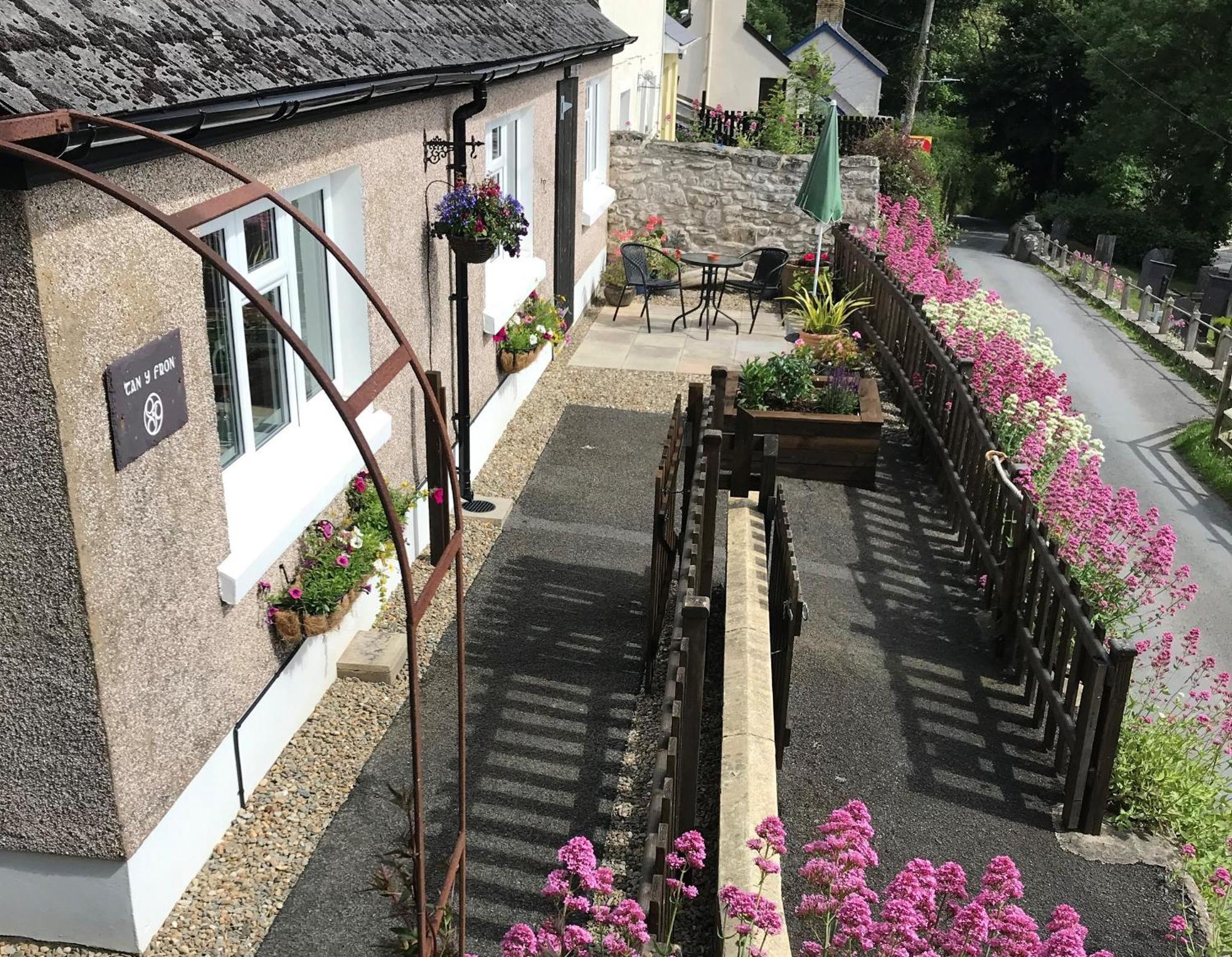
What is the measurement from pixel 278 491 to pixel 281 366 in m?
0.68

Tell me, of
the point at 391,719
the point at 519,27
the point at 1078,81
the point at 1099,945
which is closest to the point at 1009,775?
the point at 1099,945

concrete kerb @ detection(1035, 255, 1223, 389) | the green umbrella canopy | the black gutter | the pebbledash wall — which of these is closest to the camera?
the black gutter

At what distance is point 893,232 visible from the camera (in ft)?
45.5

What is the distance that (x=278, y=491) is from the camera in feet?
16.3

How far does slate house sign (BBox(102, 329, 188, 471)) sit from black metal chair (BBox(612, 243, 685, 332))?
9.48 meters

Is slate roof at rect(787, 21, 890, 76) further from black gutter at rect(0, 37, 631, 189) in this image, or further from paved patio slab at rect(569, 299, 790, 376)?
black gutter at rect(0, 37, 631, 189)

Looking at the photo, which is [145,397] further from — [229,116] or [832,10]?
[832,10]

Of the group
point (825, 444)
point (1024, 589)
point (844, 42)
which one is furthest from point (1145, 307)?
point (844, 42)

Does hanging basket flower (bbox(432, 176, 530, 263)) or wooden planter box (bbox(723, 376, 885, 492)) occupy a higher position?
hanging basket flower (bbox(432, 176, 530, 263))

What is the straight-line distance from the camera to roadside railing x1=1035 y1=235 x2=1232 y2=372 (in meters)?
15.3

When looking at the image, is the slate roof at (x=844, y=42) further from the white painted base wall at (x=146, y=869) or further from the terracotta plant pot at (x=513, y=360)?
the white painted base wall at (x=146, y=869)

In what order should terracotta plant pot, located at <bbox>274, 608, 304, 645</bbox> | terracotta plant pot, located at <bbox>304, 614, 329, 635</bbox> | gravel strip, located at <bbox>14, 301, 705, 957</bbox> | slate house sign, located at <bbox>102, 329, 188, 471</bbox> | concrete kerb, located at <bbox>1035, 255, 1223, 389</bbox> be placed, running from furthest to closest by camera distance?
concrete kerb, located at <bbox>1035, 255, 1223, 389</bbox> → terracotta plant pot, located at <bbox>304, 614, 329, 635</bbox> → terracotta plant pot, located at <bbox>274, 608, 304, 645</bbox> → gravel strip, located at <bbox>14, 301, 705, 957</bbox> → slate house sign, located at <bbox>102, 329, 188, 471</bbox>

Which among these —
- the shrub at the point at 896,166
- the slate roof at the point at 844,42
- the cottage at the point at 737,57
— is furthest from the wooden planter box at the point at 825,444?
the slate roof at the point at 844,42

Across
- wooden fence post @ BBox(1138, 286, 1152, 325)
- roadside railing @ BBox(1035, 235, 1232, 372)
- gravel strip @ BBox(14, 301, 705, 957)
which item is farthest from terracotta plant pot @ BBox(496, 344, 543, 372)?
wooden fence post @ BBox(1138, 286, 1152, 325)
